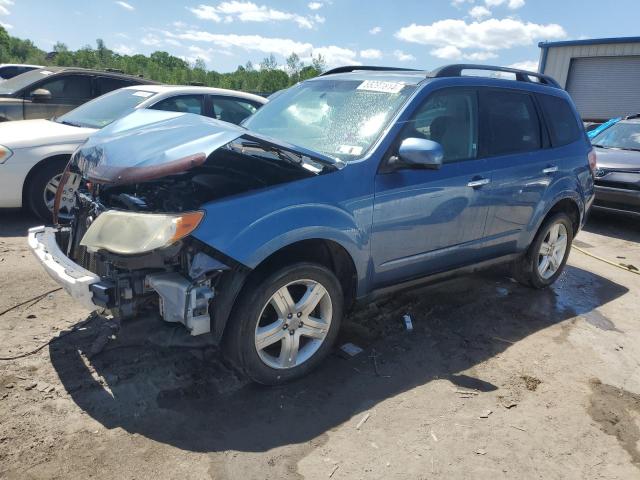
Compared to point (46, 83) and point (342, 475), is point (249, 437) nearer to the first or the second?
point (342, 475)

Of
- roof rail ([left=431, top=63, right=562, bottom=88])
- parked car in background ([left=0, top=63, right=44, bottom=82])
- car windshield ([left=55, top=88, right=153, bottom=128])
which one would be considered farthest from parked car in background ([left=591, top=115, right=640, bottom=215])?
parked car in background ([left=0, top=63, right=44, bottom=82])

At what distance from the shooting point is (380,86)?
12.7 ft

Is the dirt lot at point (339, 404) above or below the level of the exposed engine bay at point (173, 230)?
below

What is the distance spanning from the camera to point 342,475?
2537mm

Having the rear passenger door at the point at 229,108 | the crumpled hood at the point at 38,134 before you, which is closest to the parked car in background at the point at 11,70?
the crumpled hood at the point at 38,134

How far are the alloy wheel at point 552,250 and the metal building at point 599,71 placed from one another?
17.9m

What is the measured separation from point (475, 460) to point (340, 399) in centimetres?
83

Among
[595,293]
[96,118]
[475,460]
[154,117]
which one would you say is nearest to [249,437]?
[475,460]

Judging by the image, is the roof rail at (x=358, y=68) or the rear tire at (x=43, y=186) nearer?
the roof rail at (x=358, y=68)

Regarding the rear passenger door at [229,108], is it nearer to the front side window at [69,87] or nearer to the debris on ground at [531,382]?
the front side window at [69,87]

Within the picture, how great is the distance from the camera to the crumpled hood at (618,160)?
8055mm

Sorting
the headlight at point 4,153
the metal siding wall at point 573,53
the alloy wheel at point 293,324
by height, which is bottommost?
the alloy wheel at point 293,324

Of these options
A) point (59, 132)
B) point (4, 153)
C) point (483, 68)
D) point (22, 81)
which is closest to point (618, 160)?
point (483, 68)

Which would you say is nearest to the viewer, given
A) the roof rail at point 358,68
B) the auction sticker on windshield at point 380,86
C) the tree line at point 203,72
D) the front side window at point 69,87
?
the auction sticker on windshield at point 380,86
